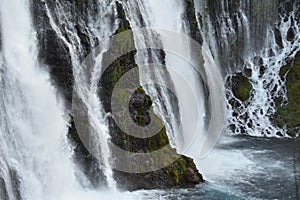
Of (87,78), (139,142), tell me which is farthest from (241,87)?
(87,78)

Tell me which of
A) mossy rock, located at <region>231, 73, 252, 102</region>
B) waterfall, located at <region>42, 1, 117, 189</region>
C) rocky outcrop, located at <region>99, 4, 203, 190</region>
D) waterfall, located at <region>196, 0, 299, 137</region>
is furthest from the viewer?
mossy rock, located at <region>231, 73, 252, 102</region>

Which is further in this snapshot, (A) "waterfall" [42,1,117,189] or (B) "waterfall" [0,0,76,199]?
(A) "waterfall" [42,1,117,189]

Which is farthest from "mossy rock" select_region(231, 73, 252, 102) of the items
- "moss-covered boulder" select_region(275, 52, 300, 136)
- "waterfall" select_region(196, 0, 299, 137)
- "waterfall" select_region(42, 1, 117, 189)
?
"waterfall" select_region(42, 1, 117, 189)

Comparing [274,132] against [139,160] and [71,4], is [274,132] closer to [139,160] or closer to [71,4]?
[139,160]

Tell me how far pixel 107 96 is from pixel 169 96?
115 inches

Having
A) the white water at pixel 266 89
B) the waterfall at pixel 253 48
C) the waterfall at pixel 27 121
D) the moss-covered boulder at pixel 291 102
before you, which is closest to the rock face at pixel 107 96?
the waterfall at pixel 27 121

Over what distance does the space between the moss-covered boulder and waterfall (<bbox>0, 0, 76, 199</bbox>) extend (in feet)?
34.7

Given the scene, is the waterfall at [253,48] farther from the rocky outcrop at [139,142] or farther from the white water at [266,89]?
the rocky outcrop at [139,142]

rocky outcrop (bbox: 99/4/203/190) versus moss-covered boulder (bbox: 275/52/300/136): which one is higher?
moss-covered boulder (bbox: 275/52/300/136)

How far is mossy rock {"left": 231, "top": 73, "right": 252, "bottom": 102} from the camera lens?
68.3 ft

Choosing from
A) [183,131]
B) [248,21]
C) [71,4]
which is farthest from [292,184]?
[248,21]

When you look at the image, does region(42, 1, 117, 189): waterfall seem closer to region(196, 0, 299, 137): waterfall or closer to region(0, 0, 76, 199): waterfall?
region(0, 0, 76, 199): waterfall

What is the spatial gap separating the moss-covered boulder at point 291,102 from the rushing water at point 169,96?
27 centimetres

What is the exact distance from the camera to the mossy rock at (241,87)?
820 inches
